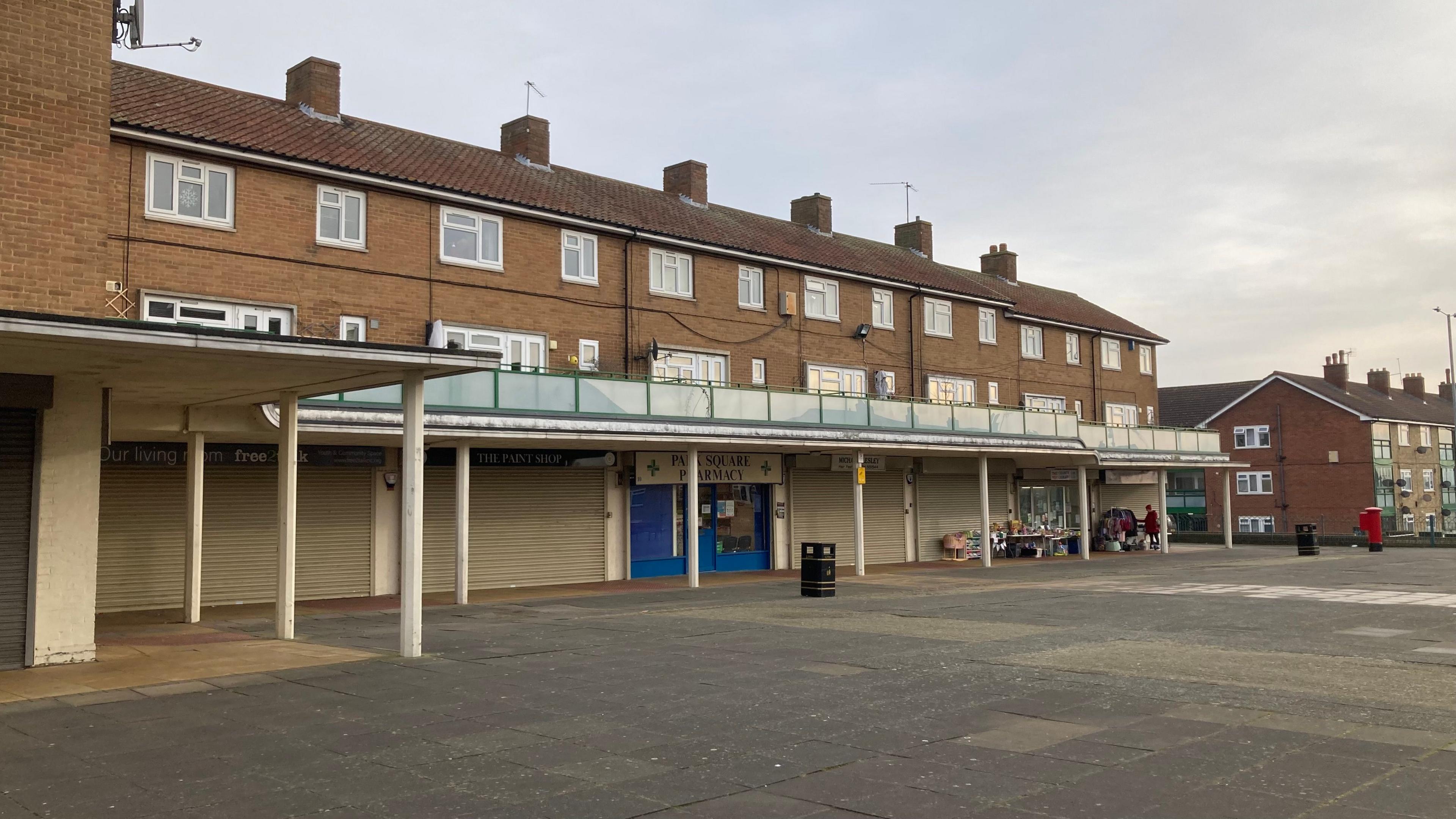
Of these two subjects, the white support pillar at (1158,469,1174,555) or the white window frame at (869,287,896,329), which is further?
the white support pillar at (1158,469,1174,555)

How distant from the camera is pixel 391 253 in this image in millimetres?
20625

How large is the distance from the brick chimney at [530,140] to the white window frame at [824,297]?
7.70 m

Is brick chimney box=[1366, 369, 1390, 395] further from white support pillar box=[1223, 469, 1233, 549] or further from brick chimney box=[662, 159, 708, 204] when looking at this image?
brick chimney box=[662, 159, 708, 204]

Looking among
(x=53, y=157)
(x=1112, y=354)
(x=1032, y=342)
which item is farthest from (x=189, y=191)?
(x=1112, y=354)

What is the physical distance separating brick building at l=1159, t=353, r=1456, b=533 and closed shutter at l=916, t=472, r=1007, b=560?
2550 centimetres

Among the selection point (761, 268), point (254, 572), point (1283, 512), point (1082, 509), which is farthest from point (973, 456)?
point (1283, 512)

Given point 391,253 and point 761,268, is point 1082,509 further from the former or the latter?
point 391,253

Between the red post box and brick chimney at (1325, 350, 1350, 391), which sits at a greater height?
brick chimney at (1325, 350, 1350, 391)

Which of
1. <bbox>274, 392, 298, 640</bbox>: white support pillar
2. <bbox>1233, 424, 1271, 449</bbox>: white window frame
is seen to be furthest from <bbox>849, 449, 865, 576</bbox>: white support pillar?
<bbox>1233, 424, 1271, 449</bbox>: white window frame

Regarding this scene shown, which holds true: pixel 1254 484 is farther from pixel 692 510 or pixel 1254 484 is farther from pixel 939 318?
pixel 692 510

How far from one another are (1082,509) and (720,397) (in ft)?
50.7

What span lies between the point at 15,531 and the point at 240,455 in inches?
297

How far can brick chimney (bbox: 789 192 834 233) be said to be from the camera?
3447 centimetres

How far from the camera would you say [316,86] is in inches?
877
